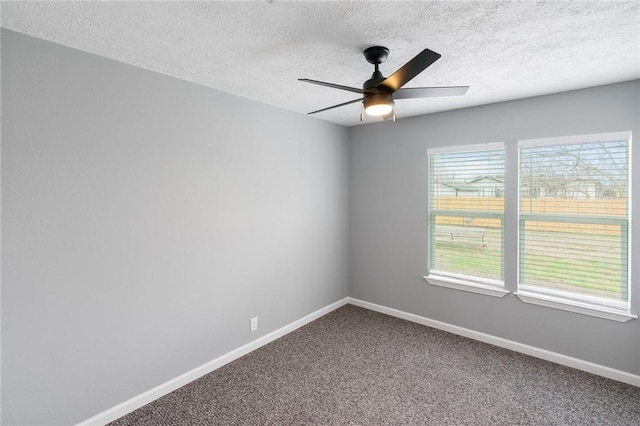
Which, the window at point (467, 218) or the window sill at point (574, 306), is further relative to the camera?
the window at point (467, 218)

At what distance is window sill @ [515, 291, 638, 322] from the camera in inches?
104

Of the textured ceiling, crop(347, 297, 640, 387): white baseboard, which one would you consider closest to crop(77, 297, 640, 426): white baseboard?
crop(347, 297, 640, 387): white baseboard

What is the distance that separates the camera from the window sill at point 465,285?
10.8 feet

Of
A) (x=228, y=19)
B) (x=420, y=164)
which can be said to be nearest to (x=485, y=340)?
(x=420, y=164)

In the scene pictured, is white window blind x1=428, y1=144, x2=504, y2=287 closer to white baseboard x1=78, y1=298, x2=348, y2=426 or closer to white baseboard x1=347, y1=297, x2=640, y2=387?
white baseboard x1=347, y1=297, x2=640, y2=387

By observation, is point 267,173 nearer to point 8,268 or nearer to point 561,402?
point 8,268

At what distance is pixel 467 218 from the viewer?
3.54 metres

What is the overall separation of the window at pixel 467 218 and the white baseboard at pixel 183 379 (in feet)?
5.86

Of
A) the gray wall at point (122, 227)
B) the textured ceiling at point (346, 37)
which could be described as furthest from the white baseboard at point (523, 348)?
the textured ceiling at point (346, 37)

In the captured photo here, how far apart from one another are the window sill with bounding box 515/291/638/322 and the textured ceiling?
190 centimetres

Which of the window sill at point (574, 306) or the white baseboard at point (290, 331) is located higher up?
the window sill at point (574, 306)

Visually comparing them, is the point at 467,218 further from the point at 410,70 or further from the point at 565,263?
the point at 410,70

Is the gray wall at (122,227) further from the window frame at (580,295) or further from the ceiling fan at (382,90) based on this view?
the window frame at (580,295)

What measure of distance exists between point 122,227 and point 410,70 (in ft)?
7.04
